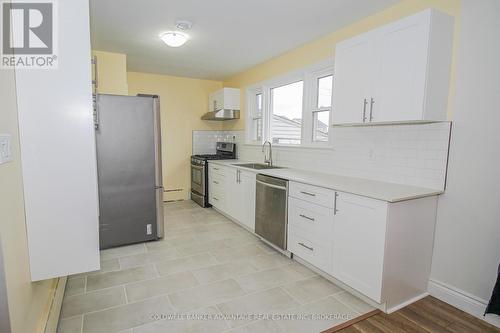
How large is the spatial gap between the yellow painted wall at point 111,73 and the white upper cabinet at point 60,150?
Answer: 243 cm

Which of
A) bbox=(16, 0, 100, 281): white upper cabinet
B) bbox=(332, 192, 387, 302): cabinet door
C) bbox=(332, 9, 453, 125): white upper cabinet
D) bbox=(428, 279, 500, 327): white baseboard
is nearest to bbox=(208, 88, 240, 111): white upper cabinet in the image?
bbox=(332, 9, 453, 125): white upper cabinet

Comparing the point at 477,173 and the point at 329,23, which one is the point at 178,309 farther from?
the point at 329,23

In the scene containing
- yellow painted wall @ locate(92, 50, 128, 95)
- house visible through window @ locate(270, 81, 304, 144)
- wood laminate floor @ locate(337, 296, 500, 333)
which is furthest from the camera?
house visible through window @ locate(270, 81, 304, 144)

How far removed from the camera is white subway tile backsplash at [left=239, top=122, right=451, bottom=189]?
7.45 feet

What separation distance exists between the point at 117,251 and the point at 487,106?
3.77 metres

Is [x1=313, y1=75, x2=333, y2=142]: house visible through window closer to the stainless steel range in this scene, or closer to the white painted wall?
the white painted wall

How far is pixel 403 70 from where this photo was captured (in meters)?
2.15

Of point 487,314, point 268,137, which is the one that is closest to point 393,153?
point 487,314

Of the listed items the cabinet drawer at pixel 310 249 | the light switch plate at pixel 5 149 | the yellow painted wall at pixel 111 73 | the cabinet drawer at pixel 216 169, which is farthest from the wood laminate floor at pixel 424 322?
the yellow painted wall at pixel 111 73

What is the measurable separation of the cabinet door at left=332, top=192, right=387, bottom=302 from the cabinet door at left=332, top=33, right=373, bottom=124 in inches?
31.6

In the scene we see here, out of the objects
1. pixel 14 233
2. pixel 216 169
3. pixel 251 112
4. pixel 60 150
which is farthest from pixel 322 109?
pixel 14 233

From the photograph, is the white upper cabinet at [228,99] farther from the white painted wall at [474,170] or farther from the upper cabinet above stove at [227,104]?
the white painted wall at [474,170]

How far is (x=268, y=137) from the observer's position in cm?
457

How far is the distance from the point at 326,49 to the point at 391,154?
4.96ft
